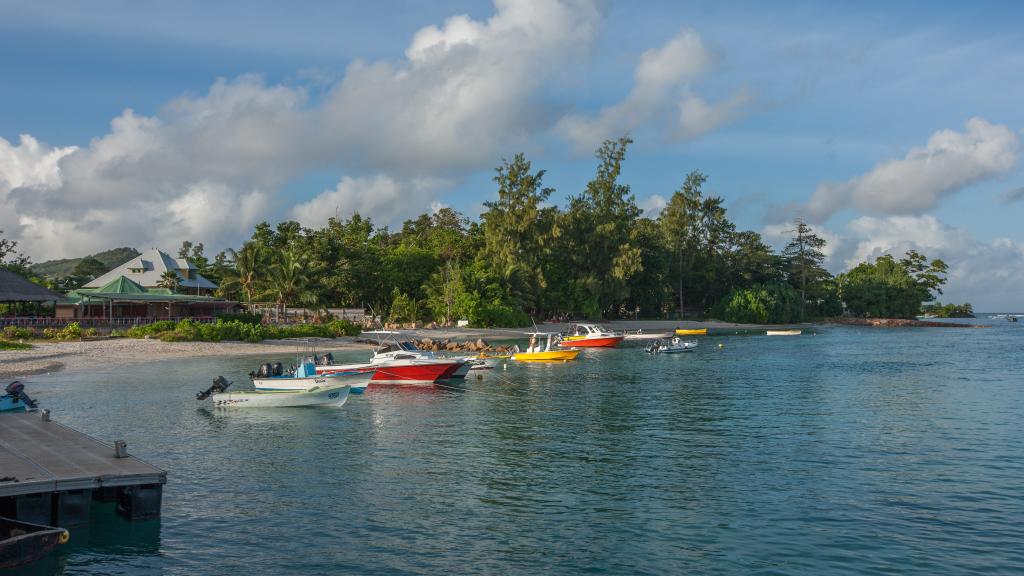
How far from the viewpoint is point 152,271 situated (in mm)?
84125

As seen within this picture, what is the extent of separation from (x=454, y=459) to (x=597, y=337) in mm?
53529

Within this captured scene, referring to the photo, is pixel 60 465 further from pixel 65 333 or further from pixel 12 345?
pixel 65 333

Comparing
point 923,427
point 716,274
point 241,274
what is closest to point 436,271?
point 241,274

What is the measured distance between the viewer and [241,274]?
84.9m

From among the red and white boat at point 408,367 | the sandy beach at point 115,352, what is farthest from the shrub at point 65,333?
the red and white boat at point 408,367

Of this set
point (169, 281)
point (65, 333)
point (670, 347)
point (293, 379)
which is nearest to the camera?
point (293, 379)

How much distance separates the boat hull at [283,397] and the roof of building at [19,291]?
1566 inches

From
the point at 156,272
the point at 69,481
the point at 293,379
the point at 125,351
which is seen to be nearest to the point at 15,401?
the point at 293,379

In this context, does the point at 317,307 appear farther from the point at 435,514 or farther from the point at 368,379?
the point at 435,514

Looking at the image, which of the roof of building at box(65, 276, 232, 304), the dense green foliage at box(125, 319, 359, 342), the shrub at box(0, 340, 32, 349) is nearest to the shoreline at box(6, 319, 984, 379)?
the shrub at box(0, 340, 32, 349)

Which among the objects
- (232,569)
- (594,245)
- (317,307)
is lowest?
(232,569)

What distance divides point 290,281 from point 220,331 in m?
17.6

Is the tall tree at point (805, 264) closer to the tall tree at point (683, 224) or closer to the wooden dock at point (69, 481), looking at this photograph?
the tall tree at point (683, 224)

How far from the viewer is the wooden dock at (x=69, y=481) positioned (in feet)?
46.2
